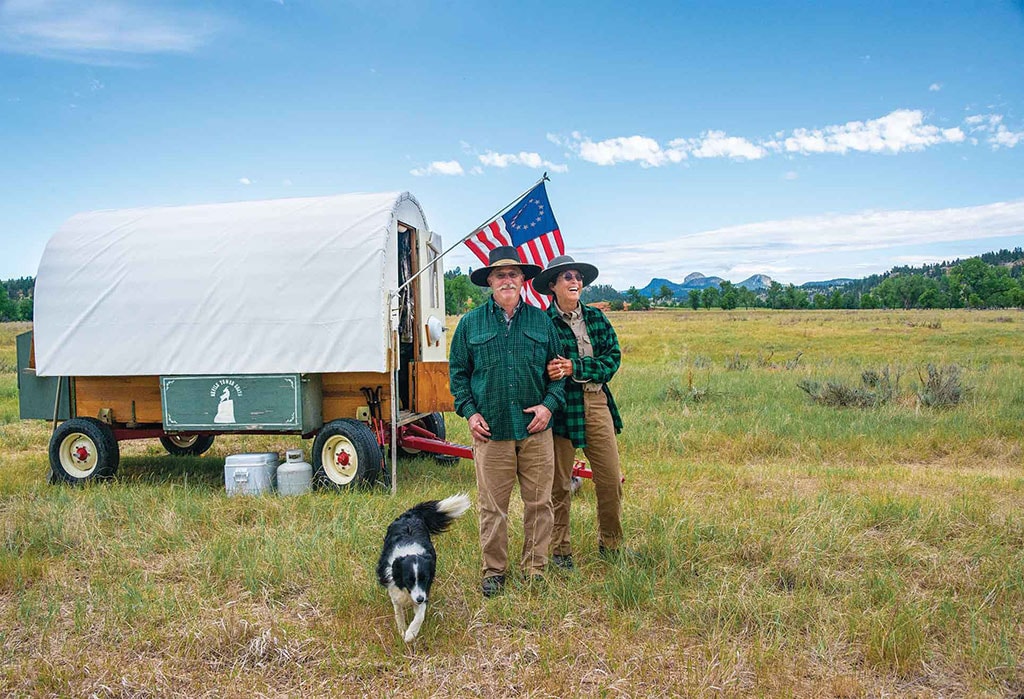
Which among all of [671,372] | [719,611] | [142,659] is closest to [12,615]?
[142,659]

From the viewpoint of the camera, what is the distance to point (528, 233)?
7383mm

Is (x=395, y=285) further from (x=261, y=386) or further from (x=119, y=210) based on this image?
(x=119, y=210)

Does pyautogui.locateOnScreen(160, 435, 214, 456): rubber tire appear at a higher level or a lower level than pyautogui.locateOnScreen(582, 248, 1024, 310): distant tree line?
lower

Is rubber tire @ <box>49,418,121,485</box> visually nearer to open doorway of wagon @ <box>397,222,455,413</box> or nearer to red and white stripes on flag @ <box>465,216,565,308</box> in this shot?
open doorway of wagon @ <box>397,222,455,413</box>

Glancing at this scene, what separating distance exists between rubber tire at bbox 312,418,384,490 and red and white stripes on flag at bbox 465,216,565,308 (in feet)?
6.73

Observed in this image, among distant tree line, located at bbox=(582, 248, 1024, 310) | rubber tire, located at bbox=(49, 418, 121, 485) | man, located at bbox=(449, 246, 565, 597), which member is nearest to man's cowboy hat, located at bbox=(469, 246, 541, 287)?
man, located at bbox=(449, 246, 565, 597)

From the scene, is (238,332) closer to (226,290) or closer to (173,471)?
(226,290)

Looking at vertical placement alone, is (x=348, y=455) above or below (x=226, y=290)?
below

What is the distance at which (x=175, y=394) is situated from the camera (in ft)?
Answer: 26.5

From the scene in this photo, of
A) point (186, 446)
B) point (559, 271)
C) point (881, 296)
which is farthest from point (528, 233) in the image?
point (881, 296)

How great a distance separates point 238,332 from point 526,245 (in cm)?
299

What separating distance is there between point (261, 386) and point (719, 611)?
5.14 m

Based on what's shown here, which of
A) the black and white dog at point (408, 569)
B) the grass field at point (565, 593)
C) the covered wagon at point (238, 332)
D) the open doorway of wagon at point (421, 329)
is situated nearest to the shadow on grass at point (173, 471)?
the grass field at point (565, 593)

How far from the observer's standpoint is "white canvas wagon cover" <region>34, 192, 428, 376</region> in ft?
25.4
